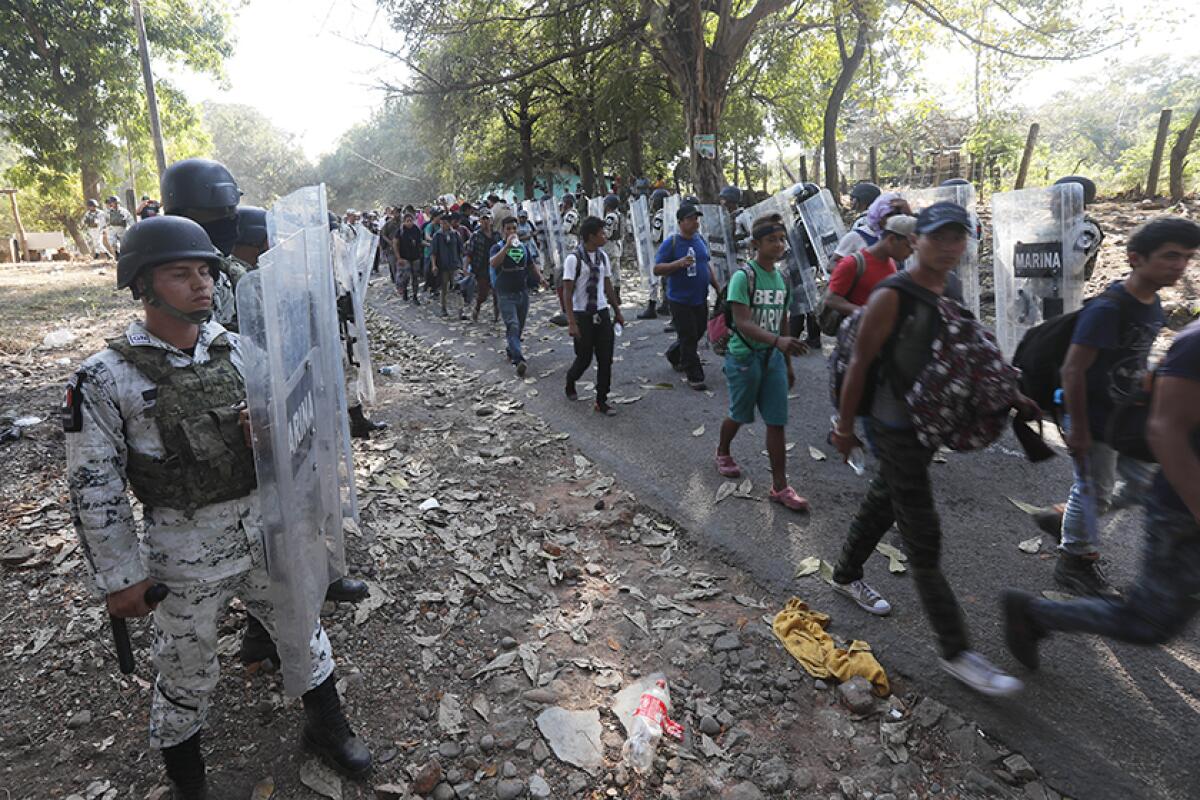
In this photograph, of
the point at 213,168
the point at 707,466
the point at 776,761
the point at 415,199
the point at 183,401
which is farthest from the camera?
the point at 415,199

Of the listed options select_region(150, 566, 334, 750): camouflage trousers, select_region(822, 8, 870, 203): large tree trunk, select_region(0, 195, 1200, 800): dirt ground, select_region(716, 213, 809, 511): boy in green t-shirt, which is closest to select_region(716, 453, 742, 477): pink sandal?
select_region(716, 213, 809, 511): boy in green t-shirt

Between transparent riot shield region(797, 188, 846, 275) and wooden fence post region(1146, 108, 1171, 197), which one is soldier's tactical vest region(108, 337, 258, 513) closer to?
transparent riot shield region(797, 188, 846, 275)

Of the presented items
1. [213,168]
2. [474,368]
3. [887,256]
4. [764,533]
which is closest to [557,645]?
[764,533]

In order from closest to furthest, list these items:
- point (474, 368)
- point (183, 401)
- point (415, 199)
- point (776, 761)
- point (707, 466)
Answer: point (183, 401) < point (776, 761) < point (707, 466) < point (474, 368) < point (415, 199)

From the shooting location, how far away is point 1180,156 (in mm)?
11617

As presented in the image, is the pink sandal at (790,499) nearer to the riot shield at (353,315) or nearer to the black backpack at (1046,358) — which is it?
the black backpack at (1046,358)

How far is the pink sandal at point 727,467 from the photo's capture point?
16.0 feet

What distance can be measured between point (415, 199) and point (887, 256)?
55.3 metres

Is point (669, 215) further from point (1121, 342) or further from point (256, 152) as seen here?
point (256, 152)

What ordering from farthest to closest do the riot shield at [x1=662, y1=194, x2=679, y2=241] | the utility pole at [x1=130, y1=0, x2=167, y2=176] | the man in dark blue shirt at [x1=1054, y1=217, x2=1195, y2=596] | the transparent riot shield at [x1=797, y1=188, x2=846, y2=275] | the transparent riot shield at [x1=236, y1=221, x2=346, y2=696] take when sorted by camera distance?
the utility pole at [x1=130, y1=0, x2=167, y2=176] < the riot shield at [x1=662, y1=194, x2=679, y2=241] < the transparent riot shield at [x1=797, y1=188, x2=846, y2=275] < the man in dark blue shirt at [x1=1054, y1=217, x2=1195, y2=596] < the transparent riot shield at [x1=236, y1=221, x2=346, y2=696]

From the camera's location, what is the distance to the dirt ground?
2.45 metres

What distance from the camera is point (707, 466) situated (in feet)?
16.9

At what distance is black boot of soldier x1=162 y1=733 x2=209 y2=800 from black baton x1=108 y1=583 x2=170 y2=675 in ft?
1.11

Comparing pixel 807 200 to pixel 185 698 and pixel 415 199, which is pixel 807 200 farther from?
pixel 415 199
